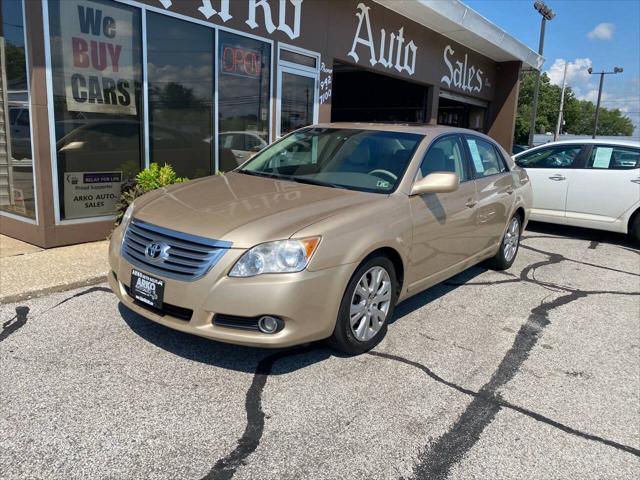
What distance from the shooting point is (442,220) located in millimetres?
4527

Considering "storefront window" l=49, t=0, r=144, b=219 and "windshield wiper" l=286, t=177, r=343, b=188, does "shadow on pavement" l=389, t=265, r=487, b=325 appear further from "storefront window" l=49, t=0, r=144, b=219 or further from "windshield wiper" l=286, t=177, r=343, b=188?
"storefront window" l=49, t=0, r=144, b=219

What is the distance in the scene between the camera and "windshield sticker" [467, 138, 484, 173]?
5406 millimetres

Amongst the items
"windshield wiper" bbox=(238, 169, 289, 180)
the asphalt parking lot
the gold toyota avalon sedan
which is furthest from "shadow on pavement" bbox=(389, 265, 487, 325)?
"windshield wiper" bbox=(238, 169, 289, 180)

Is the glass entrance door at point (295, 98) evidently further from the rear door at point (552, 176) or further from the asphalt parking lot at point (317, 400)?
the asphalt parking lot at point (317, 400)

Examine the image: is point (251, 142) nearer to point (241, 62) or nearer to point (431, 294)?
point (241, 62)

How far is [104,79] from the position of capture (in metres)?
6.39

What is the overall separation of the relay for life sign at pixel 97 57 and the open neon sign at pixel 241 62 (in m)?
1.68

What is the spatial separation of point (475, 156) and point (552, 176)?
4.26 meters

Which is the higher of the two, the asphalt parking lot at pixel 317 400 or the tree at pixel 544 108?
the tree at pixel 544 108

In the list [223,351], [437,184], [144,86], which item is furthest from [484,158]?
[144,86]

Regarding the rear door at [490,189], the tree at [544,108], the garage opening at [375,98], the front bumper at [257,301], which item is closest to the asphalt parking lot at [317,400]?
the front bumper at [257,301]

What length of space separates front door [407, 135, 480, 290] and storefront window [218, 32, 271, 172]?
4200 mm

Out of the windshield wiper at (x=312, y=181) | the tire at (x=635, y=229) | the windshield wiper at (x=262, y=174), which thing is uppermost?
the windshield wiper at (x=262, y=174)

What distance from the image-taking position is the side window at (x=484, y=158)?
5.43 m
